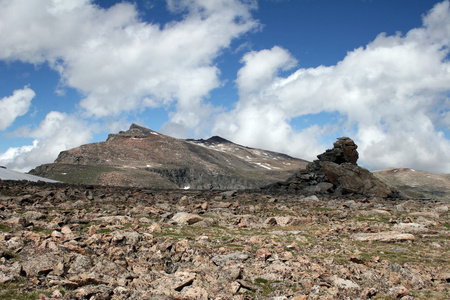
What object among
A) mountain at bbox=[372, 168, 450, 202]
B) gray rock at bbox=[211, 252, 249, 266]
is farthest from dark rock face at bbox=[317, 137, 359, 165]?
mountain at bbox=[372, 168, 450, 202]

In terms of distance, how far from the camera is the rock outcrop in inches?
1537

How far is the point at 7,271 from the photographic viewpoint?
859 centimetres

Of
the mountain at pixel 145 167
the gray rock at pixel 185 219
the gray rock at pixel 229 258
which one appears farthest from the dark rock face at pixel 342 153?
the mountain at pixel 145 167

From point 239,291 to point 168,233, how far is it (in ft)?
19.6

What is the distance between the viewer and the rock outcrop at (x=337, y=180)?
1537 inches

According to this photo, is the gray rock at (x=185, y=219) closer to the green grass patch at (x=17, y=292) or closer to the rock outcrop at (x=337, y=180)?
the green grass patch at (x=17, y=292)

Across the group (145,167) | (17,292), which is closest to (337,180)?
(17,292)

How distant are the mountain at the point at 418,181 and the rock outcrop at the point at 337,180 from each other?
5206 cm

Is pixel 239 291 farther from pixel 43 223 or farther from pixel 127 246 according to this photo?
pixel 43 223

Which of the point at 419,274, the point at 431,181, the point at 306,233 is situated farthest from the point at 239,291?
the point at 431,181

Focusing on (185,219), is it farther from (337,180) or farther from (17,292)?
(337,180)

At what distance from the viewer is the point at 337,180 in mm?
40406

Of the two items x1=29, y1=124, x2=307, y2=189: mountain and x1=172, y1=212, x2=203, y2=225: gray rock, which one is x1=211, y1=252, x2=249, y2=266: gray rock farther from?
x1=29, y1=124, x2=307, y2=189: mountain

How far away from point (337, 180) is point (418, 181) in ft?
243
